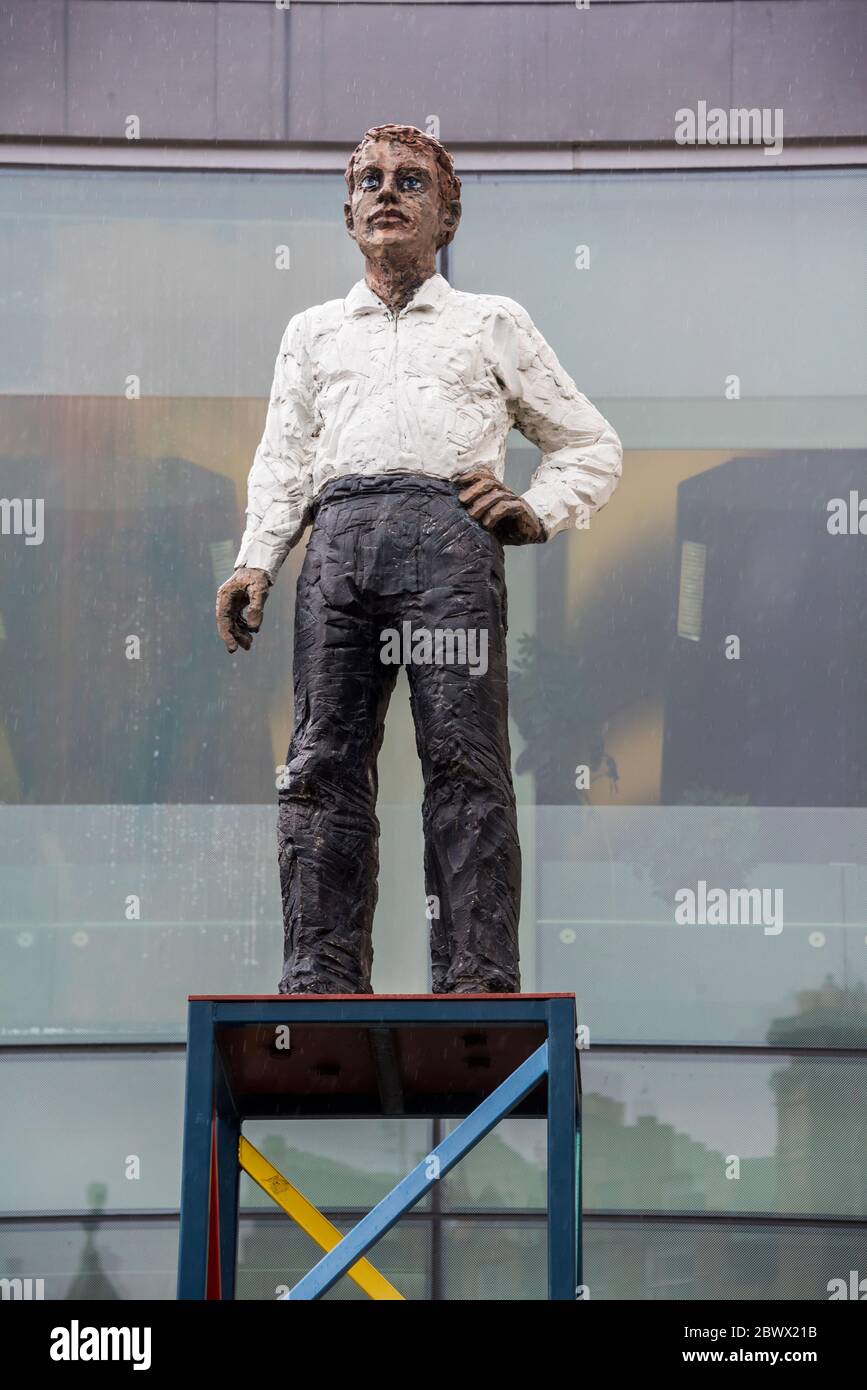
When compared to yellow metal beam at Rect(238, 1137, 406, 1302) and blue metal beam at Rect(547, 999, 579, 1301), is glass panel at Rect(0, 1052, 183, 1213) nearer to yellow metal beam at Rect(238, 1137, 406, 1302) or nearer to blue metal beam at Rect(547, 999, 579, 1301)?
yellow metal beam at Rect(238, 1137, 406, 1302)

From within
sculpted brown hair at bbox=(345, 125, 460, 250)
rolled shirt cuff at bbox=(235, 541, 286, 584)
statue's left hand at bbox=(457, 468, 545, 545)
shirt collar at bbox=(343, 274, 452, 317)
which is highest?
sculpted brown hair at bbox=(345, 125, 460, 250)

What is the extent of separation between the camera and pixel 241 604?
566 cm

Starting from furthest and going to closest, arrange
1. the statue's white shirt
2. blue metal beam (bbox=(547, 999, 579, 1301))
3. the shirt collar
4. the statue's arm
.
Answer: the shirt collar
the statue's arm
the statue's white shirt
blue metal beam (bbox=(547, 999, 579, 1301))

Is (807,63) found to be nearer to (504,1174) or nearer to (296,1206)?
(504,1174)

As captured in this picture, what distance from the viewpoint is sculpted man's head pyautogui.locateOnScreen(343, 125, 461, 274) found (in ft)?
18.6

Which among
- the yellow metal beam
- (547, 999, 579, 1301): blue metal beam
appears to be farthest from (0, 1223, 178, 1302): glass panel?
(547, 999, 579, 1301): blue metal beam

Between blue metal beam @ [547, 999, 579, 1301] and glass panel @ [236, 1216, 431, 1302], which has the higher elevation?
blue metal beam @ [547, 999, 579, 1301]

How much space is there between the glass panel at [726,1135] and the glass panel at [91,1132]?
1.85 m

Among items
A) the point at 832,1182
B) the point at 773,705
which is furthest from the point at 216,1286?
the point at 773,705

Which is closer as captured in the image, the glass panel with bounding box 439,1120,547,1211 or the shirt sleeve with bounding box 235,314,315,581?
the shirt sleeve with bounding box 235,314,315,581

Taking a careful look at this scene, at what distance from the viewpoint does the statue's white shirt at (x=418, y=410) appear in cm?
557

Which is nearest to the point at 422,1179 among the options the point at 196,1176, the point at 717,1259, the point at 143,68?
the point at 196,1176

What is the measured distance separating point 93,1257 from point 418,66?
18.7 ft
